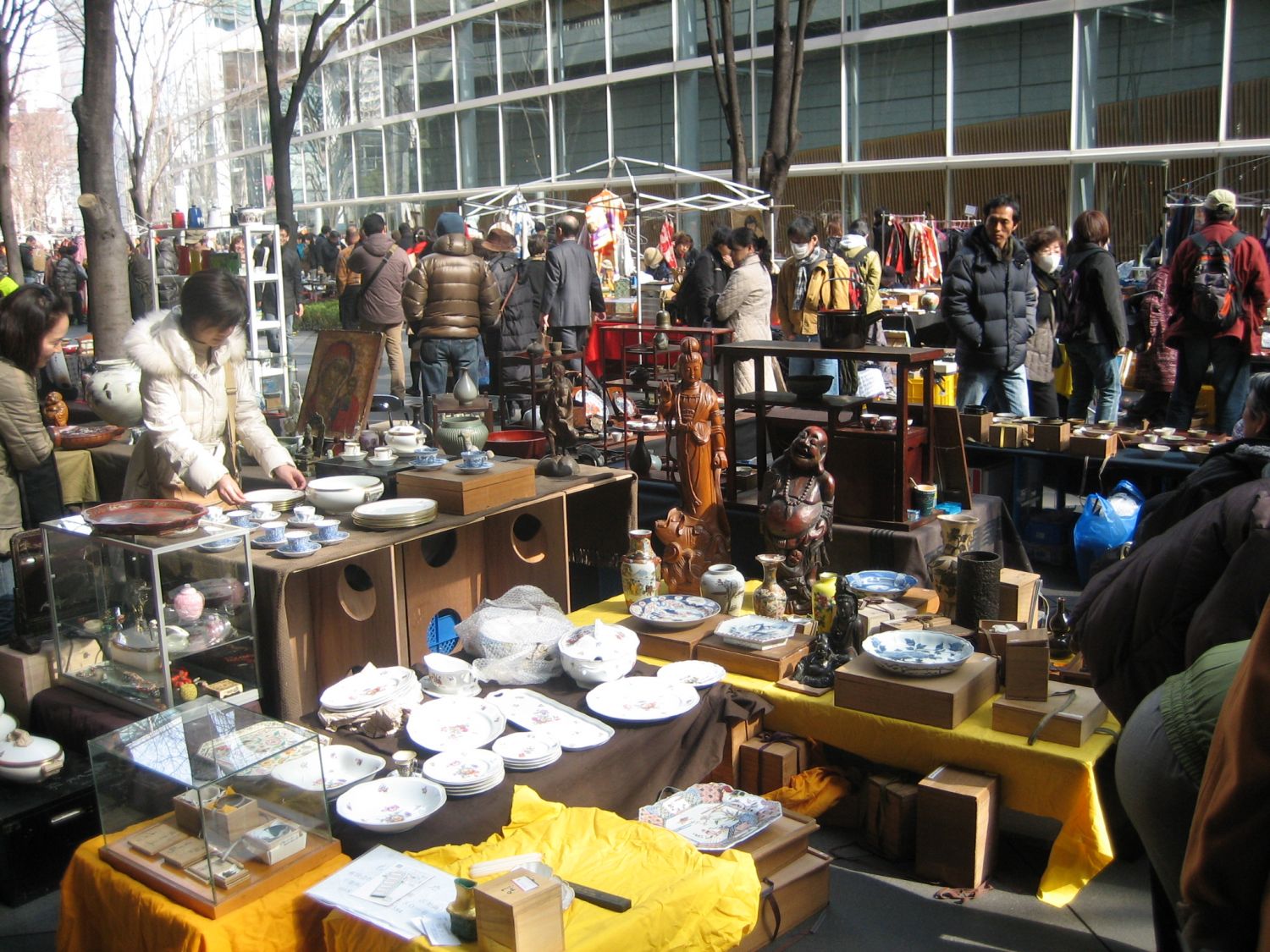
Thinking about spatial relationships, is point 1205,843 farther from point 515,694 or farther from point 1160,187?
point 1160,187

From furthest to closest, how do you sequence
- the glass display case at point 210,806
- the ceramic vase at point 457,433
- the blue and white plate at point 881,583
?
the ceramic vase at point 457,433 → the blue and white plate at point 881,583 → the glass display case at point 210,806

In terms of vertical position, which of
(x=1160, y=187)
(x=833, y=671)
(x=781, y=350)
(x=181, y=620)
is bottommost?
(x=833, y=671)

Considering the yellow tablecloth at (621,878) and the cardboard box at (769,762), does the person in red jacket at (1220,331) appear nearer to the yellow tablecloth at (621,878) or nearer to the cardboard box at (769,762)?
the cardboard box at (769,762)

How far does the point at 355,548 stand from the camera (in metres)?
3.80

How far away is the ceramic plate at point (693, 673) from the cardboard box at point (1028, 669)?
0.89m

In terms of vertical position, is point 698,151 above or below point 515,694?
above

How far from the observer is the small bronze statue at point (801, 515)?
160 inches

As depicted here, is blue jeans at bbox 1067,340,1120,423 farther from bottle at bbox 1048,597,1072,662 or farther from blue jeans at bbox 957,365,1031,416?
bottle at bbox 1048,597,1072,662

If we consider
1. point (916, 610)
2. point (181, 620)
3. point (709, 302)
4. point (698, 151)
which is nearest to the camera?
point (181, 620)

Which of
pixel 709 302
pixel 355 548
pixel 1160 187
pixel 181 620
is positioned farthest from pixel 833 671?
pixel 1160 187

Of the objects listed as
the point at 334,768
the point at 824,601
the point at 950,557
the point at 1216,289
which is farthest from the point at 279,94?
the point at 334,768

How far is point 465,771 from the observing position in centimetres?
292

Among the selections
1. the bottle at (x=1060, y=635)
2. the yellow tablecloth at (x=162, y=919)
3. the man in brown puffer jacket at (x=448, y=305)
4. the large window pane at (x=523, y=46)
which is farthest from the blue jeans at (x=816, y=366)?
the large window pane at (x=523, y=46)

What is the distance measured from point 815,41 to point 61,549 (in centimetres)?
1604
